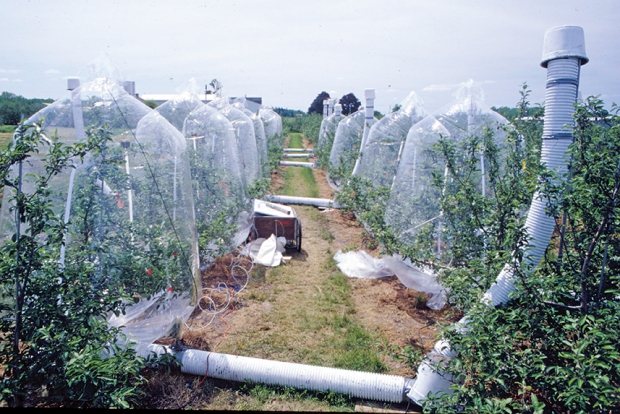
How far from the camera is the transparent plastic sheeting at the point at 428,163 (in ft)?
16.8

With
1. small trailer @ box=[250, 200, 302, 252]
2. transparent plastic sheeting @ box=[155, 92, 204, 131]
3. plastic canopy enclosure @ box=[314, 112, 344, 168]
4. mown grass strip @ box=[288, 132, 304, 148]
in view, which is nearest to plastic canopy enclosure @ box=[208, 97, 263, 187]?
transparent plastic sheeting @ box=[155, 92, 204, 131]

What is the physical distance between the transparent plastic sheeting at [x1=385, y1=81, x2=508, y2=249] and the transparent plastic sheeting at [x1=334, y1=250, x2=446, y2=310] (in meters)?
0.41

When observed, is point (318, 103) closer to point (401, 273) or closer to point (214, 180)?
point (214, 180)

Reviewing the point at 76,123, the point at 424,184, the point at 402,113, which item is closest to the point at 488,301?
the point at 424,184

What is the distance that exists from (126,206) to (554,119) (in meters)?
3.53

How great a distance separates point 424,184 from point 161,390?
3813mm

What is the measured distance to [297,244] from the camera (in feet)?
23.5

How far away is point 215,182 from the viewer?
20.3ft

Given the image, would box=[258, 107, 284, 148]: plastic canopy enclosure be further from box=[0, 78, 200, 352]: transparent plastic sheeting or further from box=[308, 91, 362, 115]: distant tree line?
box=[308, 91, 362, 115]: distant tree line

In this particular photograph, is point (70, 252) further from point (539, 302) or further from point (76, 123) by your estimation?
point (539, 302)

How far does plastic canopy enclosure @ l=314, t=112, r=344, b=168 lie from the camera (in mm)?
15347

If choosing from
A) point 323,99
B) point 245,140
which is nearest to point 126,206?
point 245,140

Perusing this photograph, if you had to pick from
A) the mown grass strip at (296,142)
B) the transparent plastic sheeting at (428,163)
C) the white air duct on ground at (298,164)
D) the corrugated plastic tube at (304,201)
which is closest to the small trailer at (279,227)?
the transparent plastic sheeting at (428,163)

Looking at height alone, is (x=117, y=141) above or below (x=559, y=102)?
below
